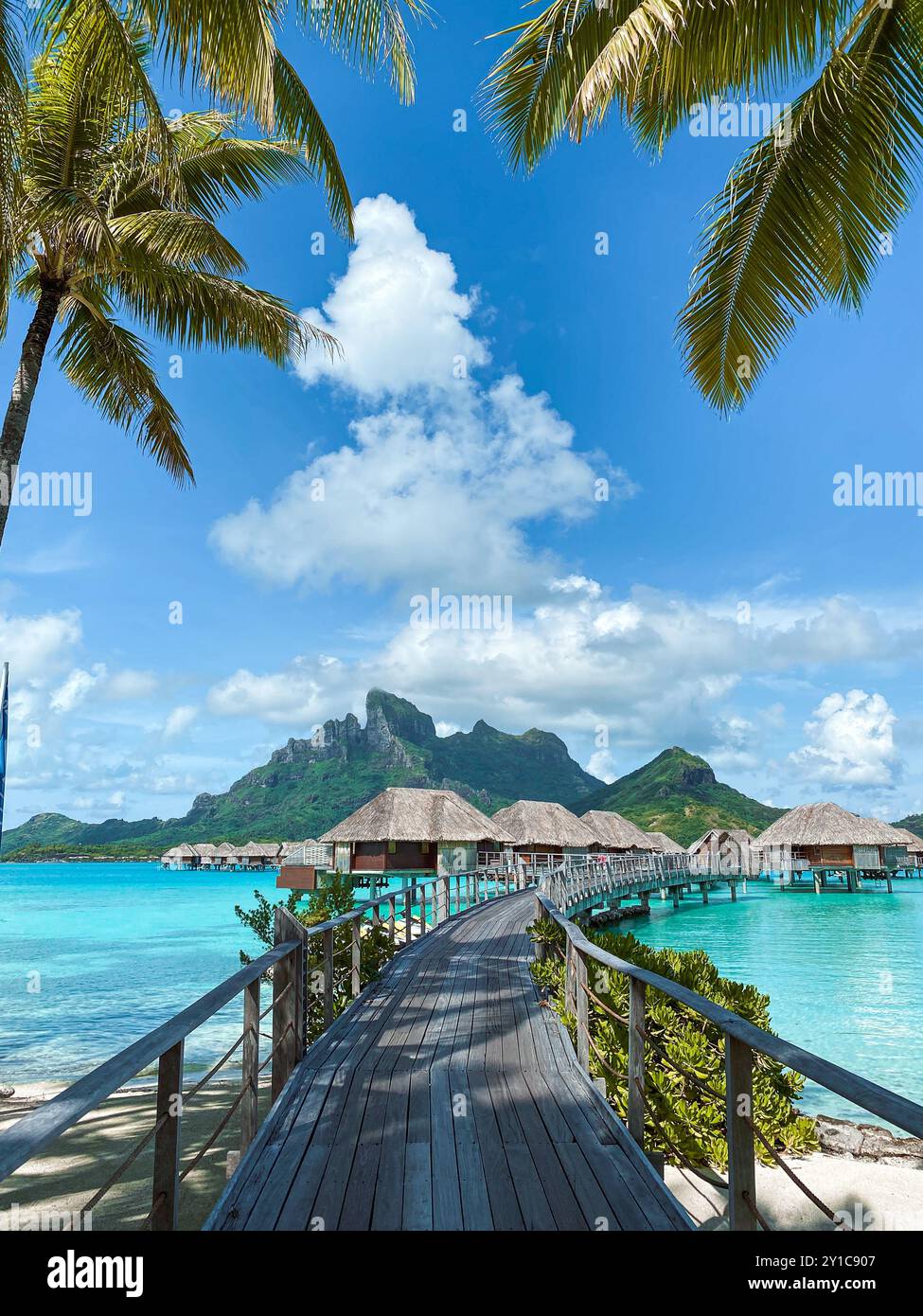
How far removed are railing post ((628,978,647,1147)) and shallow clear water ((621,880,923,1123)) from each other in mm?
7977

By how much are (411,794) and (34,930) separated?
2809 centimetres

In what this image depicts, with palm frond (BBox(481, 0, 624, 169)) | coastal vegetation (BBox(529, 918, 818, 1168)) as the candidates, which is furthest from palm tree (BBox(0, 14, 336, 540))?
coastal vegetation (BBox(529, 918, 818, 1168))

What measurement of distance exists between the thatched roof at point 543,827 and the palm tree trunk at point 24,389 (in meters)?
32.5

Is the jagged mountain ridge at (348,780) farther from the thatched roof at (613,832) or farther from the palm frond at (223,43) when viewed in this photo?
the palm frond at (223,43)

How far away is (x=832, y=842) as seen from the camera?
160 feet

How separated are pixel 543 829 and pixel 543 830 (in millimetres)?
51

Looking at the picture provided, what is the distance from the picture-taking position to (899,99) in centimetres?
455

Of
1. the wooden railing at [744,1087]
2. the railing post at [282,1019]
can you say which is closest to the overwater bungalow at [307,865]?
the railing post at [282,1019]

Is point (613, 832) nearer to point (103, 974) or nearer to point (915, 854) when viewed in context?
point (103, 974)

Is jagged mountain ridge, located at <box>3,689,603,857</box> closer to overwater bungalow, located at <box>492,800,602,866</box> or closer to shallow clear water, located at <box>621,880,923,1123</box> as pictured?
overwater bungalow, located at <box>492,800,602,866</box>

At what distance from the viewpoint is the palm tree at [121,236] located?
6.24 meters

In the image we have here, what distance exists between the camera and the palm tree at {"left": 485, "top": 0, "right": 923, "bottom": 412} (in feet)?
14.8

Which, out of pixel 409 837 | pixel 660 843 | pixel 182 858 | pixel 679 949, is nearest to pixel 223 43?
Result: pixel 679 949
